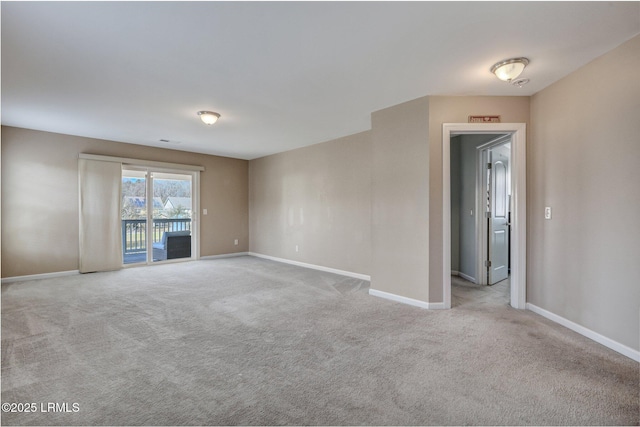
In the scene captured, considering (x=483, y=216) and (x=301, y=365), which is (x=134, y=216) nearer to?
(x=301, y=365)

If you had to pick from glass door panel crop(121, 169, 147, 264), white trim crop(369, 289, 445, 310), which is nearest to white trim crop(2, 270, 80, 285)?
glass door panel crop(121, 169, 147, 264)

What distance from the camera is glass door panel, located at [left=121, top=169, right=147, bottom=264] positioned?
230 inches

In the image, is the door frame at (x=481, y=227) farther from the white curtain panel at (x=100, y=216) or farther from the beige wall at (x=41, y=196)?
the white curtain panel at (x=100, y=216)

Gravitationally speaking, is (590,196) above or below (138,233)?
above

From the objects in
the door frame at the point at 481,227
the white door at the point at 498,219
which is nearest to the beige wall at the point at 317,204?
the door frame at the point at 481,227

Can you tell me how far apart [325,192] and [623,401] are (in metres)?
4.53

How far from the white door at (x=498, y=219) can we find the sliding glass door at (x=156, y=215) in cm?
593

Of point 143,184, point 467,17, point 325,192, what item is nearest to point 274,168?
point 325,192

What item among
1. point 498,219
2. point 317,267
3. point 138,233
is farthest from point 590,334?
point 138,233

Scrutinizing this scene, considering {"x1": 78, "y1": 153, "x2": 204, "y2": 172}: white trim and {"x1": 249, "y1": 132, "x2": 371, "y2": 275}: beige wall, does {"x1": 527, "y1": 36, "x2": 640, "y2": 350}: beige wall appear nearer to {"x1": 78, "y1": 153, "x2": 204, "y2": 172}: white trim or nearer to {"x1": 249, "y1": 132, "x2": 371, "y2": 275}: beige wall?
{"x1": 249, "y1": 132, "x2": 371, "y2": 275}: beige wall

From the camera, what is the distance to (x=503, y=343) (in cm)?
252

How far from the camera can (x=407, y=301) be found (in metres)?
3.56

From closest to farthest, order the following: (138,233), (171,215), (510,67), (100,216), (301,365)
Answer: (301,365) → (510,67) → (100,216) → (138,233) → (171,215)

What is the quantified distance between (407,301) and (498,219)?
7.47ft
